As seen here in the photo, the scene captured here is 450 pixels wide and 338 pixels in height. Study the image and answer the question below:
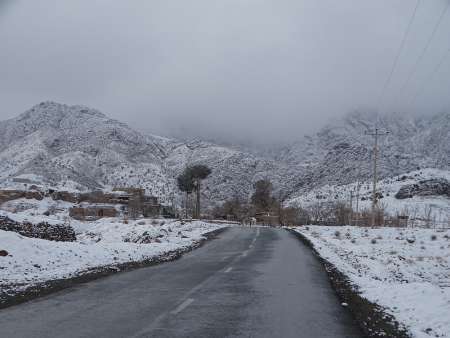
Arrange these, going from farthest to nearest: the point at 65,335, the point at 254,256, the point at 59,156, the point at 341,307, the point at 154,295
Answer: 1. the point at 59,156
2. the point at 254,256
3. the point at 154,295
4. the point at 341,307
5. the point at 65,335

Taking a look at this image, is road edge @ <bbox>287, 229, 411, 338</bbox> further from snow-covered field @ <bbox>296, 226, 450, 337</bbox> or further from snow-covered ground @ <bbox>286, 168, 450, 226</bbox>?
snow-covered ground @ <bbox>286, 168, 450, 226</bbox>

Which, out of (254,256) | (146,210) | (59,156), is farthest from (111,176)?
(254,256)

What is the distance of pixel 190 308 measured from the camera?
30.6ft

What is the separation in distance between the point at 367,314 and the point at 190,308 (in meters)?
3.35

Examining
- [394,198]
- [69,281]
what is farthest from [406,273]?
[394,198]

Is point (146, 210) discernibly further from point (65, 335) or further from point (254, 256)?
point (65, 335)

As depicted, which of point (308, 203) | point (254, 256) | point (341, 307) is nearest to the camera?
point (341, 307)

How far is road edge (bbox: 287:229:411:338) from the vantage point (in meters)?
7.50

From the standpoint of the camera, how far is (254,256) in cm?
2105

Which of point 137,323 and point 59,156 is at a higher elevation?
point 59,156

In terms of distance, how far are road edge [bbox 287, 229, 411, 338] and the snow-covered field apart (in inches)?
6.3

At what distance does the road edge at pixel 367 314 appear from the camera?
7.50 metres

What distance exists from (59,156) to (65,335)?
6844 inches

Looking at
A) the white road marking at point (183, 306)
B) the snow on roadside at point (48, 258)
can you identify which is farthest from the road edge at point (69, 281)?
the white road marking at point (183, 306)
